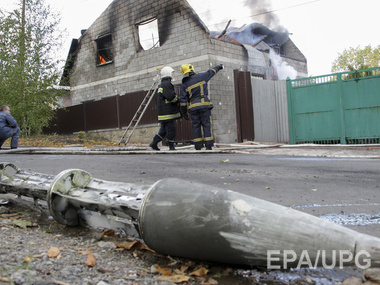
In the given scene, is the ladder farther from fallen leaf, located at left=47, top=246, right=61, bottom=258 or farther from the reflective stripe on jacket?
fallen leaf, located at left=47, top=246, right=61, bottom=258

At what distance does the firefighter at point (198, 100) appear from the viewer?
26.3ft

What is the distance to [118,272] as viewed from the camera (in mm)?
→ 1623

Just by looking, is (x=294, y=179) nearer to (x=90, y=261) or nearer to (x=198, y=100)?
(x=90, y=261)

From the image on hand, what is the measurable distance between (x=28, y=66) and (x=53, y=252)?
15.8m

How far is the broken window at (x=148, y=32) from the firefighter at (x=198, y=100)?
715 centimetres

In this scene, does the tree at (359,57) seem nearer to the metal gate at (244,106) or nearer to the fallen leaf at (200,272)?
the metal gate at (244,106)

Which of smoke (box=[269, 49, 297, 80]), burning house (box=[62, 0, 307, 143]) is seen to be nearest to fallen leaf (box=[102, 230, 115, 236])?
burning house (box=[62, 0, 307, 143])

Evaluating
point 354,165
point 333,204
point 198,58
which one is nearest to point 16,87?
point 198,58

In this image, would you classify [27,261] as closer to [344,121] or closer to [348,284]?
[348,284]

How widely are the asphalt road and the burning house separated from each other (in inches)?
287

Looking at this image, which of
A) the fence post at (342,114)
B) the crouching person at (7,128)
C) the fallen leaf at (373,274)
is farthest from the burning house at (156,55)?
the fallen leaf at (373,274)

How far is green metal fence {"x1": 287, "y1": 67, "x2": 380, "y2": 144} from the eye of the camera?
9570 mm

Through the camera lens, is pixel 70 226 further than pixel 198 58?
No

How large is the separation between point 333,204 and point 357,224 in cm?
56
